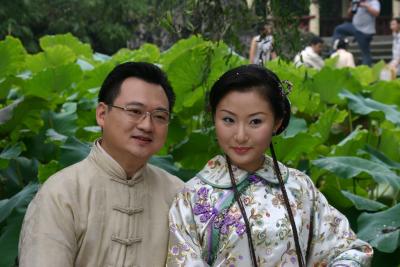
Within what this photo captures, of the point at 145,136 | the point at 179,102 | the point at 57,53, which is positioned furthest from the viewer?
the point at 57,53

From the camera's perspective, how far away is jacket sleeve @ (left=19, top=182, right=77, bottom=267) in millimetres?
2055

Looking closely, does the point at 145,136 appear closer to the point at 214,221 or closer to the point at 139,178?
the point at 139,178

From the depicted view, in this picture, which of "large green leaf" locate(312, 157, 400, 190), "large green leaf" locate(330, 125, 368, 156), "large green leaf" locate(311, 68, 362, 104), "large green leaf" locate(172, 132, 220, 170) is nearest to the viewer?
"large green leaf" locate(312, 157, 400, 190)

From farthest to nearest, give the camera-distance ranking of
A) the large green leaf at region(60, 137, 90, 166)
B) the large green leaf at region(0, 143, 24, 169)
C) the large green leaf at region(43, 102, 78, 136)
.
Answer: the large green leaf at region(43, 102, 78, 136) < the large green leaf at region(0, 143, 24, 169) < the large green leaf at region(60, 137, 90, 166)

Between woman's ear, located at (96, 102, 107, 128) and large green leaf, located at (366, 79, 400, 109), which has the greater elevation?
woman's ear, located at (96, 102, 107, 128)

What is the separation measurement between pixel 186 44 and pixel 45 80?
0.79 meters

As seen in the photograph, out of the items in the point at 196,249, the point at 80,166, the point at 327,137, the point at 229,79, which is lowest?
the point at 327,137

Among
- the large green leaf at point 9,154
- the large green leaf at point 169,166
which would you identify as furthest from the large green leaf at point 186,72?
the large green leaf at point 9,154

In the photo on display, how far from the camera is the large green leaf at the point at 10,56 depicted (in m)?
4.22

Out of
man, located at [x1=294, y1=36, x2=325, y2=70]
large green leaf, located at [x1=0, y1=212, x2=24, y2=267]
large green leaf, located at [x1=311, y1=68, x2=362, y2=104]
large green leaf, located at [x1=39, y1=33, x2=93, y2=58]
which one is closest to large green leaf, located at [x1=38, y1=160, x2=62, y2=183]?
large green leaf, located at [x1=0, y1=212, x2=24, y2=267]

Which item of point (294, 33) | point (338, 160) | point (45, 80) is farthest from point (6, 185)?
point (294, 33)

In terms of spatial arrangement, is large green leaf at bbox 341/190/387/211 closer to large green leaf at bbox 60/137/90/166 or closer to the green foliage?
the green foliage

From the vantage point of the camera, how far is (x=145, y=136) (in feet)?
7.16

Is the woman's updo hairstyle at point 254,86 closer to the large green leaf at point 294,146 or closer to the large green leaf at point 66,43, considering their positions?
the large green leaf at point 294,146
